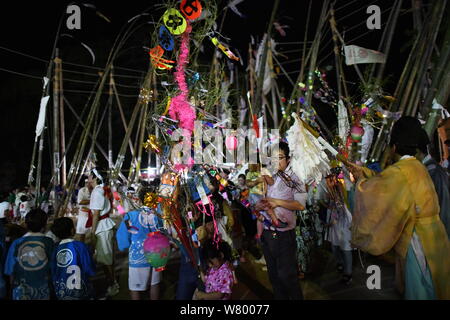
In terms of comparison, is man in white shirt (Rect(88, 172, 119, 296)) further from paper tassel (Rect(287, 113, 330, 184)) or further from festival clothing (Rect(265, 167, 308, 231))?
paper tassel (Rect(287, 113, 330, 184))

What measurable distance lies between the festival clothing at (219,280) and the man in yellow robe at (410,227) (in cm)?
131

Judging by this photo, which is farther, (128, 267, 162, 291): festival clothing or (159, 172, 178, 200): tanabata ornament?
(128, 267, 162, 291): festival clothing

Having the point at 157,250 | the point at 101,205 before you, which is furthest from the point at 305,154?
the point at 101,205

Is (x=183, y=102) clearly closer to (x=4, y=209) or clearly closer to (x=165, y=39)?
(x=165, y=39)

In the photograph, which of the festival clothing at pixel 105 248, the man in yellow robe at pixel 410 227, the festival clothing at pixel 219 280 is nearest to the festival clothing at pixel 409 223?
A: the man in yellow robe at pixel 410 227

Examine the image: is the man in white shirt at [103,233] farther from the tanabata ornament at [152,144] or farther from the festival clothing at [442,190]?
the festival clothing at [442,190]

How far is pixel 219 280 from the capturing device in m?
3.20

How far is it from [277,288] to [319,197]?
288 centimetres

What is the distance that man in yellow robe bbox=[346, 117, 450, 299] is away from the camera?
8.05ft

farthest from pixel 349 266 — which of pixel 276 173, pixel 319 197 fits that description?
pixel 276 173

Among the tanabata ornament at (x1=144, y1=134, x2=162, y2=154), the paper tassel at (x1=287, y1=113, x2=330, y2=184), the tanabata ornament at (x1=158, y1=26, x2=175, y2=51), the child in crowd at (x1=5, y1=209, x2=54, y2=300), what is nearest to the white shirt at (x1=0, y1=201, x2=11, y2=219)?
the child in crowd at (x1=5, y1=209, x2=54, y2=300)

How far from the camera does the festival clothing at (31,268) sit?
3242 millimetres

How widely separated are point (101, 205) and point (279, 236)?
3193 millimetres

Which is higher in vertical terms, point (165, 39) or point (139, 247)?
point (165, 39)
